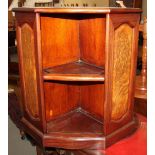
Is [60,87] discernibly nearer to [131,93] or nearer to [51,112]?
[51,112]

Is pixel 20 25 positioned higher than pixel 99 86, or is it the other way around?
pixel 20 25

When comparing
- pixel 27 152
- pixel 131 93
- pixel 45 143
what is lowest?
pixel 27 152

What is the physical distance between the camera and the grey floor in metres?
1.23

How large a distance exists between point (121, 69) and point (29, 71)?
314 millimetres

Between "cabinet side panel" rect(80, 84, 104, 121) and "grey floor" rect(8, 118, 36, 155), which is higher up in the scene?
"cabinet side panel" rect(80, 84, 104, 121)

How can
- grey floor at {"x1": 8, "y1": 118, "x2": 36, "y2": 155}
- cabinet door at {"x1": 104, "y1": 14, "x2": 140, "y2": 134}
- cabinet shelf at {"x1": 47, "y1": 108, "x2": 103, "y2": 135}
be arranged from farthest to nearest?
grey floor at {"x1": 8, "y1": 118, "x2": 36, "y2": 155} < cabinet shelf at {"x1": 47, "y1": 108, "x2": 103, "y2": 135} < cabinet door at {"x1": 104, "y1": 14, "x2": 140, "y2": 134}

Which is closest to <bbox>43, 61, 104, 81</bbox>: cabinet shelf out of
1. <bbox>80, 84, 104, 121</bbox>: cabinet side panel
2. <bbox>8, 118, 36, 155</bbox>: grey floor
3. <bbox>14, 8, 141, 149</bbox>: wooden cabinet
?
<bbox>14, 8, 141, 149</bbox>: wooden cabinet

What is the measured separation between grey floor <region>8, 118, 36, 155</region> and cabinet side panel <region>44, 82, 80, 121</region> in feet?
1.19

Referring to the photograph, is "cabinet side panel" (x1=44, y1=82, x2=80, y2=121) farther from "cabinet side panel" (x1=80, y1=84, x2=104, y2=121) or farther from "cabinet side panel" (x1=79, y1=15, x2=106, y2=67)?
"cabinet side panel" (x1=79, y1=15, x2=106, y2=67)

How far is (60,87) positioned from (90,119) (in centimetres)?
17

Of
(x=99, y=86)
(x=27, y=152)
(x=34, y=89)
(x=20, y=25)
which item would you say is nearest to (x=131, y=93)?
(x=99, y=86)

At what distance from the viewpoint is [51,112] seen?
0.93m

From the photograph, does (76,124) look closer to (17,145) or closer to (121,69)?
Answer: (121,69)
